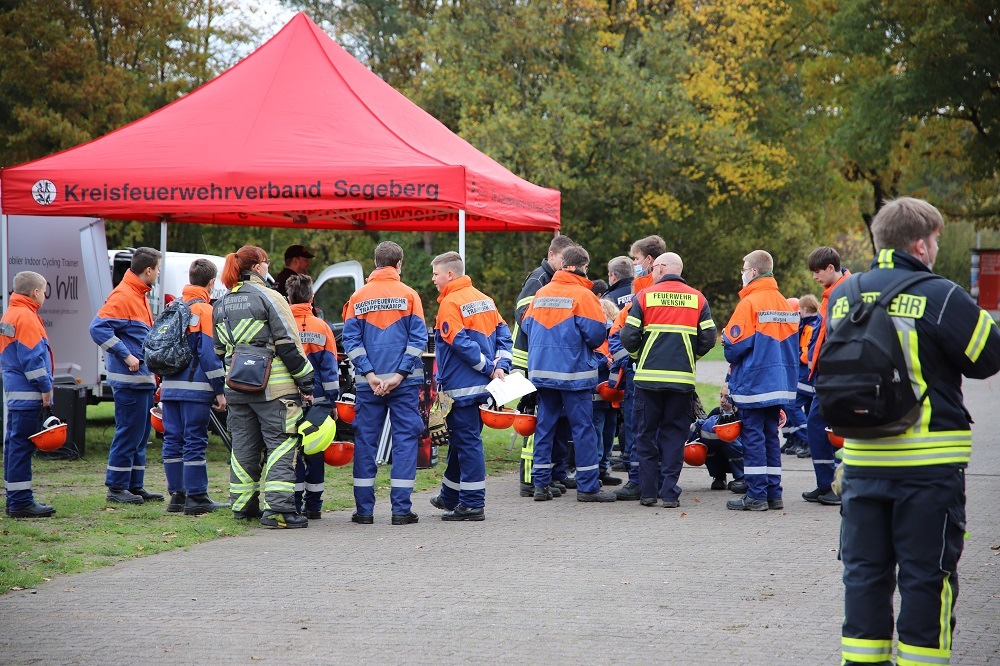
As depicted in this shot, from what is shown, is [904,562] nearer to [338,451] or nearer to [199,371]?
[338,451]

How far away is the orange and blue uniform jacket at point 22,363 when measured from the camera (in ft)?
28.5

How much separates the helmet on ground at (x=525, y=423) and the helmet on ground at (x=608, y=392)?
983 millimetres

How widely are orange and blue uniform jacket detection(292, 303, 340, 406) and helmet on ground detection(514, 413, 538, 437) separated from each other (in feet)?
5.27

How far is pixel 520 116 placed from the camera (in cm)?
2811

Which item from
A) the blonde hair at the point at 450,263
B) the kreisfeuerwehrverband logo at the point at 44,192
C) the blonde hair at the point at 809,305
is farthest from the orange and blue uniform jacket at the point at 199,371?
the blonde hair at the point at 809,305

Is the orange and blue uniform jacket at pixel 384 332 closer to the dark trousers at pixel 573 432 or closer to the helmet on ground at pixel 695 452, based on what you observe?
the dark trousers at pixel 573 432

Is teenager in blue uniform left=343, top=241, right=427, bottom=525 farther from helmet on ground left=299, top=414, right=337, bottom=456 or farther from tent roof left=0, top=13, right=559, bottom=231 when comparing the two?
tent roof left=0, top=13, right=559, bottom=231

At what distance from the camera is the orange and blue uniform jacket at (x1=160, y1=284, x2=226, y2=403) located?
887 centimetres

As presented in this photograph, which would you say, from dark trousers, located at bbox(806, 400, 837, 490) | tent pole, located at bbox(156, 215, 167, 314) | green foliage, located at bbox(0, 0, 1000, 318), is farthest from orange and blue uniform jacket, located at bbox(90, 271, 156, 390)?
green foliage, located at bbox(0, 0, 1000, 318)

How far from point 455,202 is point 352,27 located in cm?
2787

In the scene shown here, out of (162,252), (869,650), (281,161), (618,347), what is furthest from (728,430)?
(162,252)

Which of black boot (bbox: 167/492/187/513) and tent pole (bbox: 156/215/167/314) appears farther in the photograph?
tent pole (bbox: 156/215/167/314)

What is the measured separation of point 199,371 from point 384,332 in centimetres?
164

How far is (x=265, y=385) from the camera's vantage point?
812 cm
